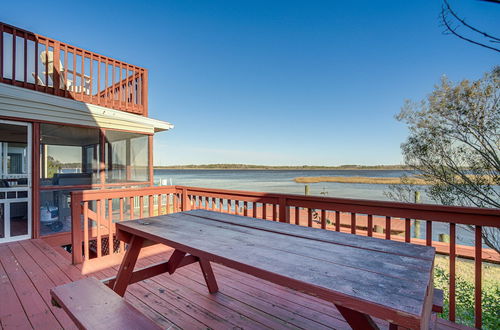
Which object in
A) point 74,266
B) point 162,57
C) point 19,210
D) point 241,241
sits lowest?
point 74,266

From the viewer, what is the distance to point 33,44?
4242 mm

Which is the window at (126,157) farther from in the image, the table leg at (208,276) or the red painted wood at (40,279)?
the table leg at (208,276)

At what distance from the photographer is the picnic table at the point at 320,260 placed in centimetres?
74

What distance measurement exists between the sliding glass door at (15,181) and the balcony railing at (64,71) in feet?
2.68

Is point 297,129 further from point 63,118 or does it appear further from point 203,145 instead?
point 63,118

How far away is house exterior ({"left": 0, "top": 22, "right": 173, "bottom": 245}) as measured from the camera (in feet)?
12.7

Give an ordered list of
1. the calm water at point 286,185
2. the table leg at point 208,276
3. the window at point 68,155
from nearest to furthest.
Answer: the table leg at point 208,276 → the window at point 68,155 → the calm water at point 286,185

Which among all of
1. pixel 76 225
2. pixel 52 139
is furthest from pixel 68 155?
pixel 76 225

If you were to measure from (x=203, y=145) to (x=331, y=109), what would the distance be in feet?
52.1

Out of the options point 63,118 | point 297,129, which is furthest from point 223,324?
point 297,129

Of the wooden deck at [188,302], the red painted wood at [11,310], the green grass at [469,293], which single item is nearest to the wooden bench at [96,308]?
the wooden deck at [188,302]

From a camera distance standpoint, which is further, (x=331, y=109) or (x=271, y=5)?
(x=331, y=109)

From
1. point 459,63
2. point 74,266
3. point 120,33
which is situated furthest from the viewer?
point 120,33

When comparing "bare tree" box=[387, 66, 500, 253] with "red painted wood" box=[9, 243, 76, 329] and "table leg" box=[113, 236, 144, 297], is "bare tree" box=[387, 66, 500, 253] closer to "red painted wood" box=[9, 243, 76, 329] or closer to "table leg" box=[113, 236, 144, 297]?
"table leg" box=[113, 236, 144, 297]
